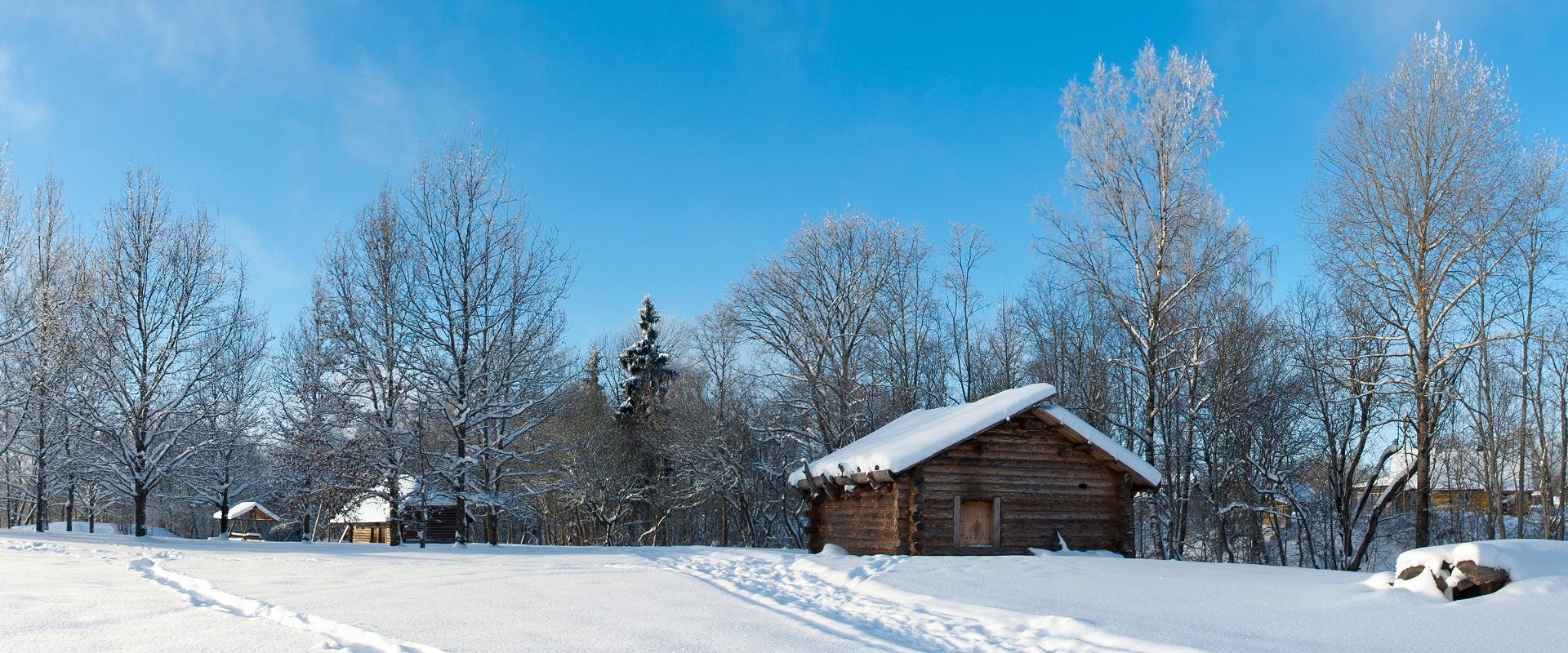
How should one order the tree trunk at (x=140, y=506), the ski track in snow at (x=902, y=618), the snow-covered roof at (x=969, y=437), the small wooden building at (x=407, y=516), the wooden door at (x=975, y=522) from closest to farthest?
1. the ski track in snow at (x=902, y=618)
2. the snow-covered roof at (x=969, y=437)
3. the wooden door at (x=975, y=522)
4. the small wooden building at (x=407, y=516)
5. the tree trunk at (x=140, y=506)

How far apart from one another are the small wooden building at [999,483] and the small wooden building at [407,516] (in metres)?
10.5

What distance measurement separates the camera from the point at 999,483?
64.5 ft

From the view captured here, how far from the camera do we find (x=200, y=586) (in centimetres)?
1054

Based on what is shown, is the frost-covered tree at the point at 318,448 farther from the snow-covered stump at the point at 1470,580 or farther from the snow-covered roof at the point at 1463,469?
the snow-covered roof at the point at 1463,469

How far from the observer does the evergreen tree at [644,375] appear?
41.5 m

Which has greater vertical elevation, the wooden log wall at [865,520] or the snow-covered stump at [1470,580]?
the snow-covered stump at [1470,580]

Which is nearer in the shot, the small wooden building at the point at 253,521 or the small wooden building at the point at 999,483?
the small wooden building at the point at 999,483

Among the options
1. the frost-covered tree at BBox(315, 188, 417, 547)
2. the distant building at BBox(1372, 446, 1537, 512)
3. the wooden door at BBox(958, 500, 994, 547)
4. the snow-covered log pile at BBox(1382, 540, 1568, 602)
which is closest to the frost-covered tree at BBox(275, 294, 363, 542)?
the frost-covered tree at BBox(315, 188, 417, 547)

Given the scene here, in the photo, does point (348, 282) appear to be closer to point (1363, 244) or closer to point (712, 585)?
point (712, 585)

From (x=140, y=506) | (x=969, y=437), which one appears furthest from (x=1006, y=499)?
(x=140, y=506)

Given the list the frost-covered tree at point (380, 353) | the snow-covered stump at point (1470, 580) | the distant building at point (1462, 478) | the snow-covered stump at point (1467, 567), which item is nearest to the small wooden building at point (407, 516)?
the frost-covered tree at point (380, 353)

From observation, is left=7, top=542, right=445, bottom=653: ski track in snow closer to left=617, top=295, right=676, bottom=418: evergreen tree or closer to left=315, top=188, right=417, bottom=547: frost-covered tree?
left=315, top=188, right=417, bottom=547: frost-covered tree

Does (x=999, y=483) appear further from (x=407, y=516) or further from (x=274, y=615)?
(x=407, y=516)

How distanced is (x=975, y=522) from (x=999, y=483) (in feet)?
3.25
